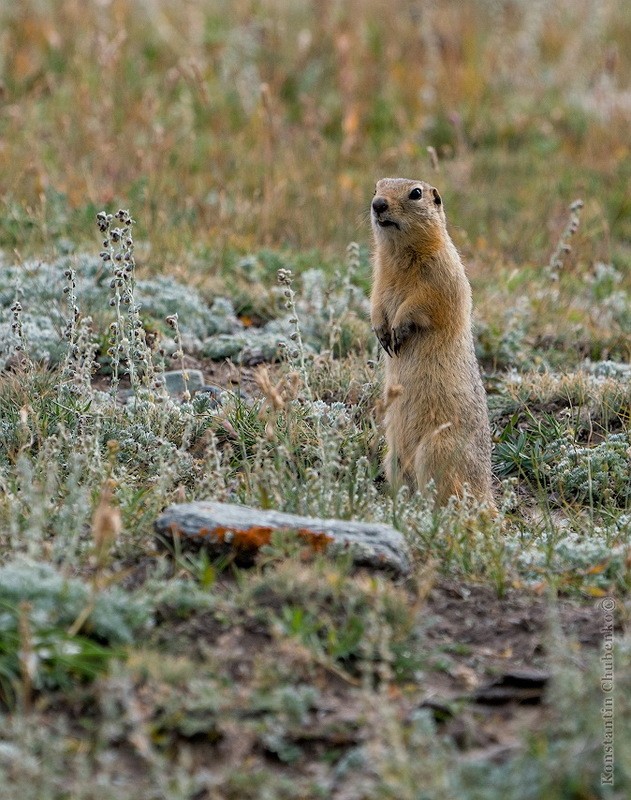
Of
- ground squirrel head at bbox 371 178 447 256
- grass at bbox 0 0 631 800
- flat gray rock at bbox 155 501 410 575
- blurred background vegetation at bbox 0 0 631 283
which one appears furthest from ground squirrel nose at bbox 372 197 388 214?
flat gray rock at bbox 155 501 410 575

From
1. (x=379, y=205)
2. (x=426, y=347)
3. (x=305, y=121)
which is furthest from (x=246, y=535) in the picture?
(x=305, y=121)

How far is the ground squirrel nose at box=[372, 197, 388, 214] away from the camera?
17.8 ft

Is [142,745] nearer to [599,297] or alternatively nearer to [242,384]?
[242,384]

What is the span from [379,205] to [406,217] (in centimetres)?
14

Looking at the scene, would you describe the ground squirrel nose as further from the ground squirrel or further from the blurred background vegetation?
the blurred background vegetation

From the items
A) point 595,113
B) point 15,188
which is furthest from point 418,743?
point 595,113

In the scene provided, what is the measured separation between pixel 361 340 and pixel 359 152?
3.67m

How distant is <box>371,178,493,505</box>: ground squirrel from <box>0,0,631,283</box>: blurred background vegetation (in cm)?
163

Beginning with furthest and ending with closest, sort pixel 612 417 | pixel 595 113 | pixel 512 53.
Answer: pixel 512 53 < pixel 595 113 < pixel 612 417

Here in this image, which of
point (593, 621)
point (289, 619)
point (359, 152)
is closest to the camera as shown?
point (289, 619)

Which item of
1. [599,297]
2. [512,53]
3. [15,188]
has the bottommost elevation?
[599,297]

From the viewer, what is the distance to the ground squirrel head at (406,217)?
214 inches

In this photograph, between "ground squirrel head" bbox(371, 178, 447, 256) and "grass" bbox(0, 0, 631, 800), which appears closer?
"grass" bbox(0, 0, 631, 800)

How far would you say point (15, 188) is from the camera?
7711 millimetres
